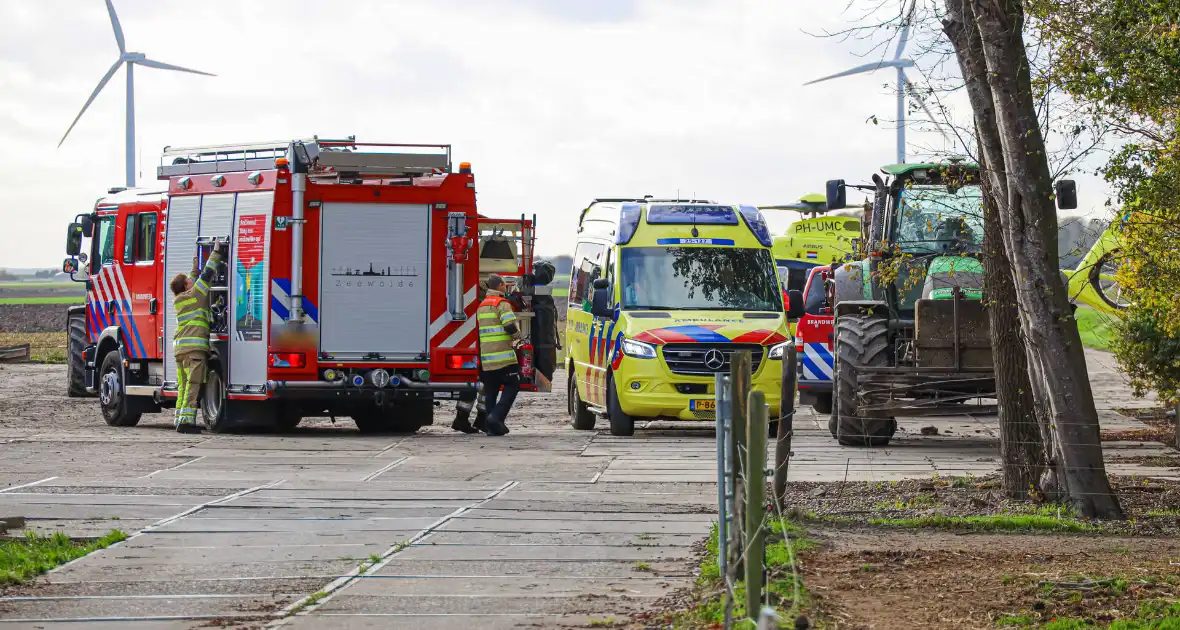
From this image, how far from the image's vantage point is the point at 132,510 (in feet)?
39.1

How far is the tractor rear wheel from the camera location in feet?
57.3

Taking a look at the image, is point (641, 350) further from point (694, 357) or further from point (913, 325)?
point (913, 325)

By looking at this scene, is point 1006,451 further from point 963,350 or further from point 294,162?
point 294,162

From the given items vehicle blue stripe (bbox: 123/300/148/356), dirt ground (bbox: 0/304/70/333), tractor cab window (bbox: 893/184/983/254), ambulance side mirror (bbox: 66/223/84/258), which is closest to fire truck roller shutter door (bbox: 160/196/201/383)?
vehicle blue stripe (bbox: 123/300/148/356)

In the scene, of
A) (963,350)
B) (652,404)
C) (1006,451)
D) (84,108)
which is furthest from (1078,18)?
(84,108)

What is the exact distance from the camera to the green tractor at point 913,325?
17078 millimetres

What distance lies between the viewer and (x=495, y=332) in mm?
18922

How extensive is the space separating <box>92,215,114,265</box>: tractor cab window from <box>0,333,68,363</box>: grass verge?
2062cm

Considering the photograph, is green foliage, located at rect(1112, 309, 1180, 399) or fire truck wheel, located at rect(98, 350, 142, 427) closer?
green foliage, located at rect(1112, 309, 1180, 399)

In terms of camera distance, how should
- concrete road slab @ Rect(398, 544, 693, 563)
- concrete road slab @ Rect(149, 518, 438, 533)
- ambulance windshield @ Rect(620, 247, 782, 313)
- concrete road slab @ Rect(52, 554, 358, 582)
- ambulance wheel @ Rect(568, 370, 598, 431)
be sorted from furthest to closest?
ambulance wheel @ Rect(568, 370, 598, 431), ambulance windshield @ Rect(620, 247, 782, 313), concrete road slab @ Rect(149, 518, 438, 533), concrete road slab @ Rect(398, 544, 693, 563), concrete road slab @ Rect(52, 554, 358, 582)

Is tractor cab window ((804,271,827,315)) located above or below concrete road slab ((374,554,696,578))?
above

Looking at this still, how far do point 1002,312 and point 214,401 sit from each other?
10.4 meters

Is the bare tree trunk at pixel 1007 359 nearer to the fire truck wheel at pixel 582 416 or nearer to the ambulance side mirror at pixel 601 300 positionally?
the ambulance side mirror at pixel 601 300

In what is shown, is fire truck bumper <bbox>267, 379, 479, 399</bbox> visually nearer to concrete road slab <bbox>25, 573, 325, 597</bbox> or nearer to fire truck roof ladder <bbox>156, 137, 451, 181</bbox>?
fire truck roof ladder <bbox>156, 137, 451, 181</bbox>
